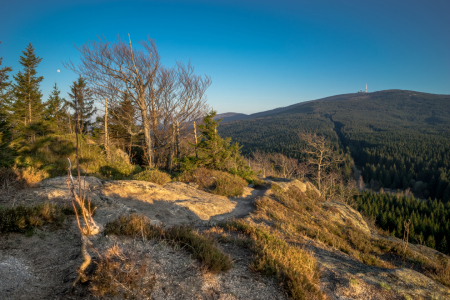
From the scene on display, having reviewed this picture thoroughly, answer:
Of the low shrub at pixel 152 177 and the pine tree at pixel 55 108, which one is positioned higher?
the pine tree at pixel 55 108

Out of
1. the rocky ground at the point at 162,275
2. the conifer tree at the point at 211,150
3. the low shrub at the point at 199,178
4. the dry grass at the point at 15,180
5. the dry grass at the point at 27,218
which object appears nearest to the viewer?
the rocky ground at the point at 162,275

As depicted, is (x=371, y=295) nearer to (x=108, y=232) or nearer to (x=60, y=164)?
(x=108, y=232)

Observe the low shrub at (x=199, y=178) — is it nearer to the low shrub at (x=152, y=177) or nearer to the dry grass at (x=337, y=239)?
the low shrub at (x=152, y=177)

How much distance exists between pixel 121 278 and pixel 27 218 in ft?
8.84

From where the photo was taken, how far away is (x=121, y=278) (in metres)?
2.64

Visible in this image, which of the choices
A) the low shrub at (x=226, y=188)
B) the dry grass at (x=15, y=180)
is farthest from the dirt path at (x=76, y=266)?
the low shrub at (x=226, y=188)

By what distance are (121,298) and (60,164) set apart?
1054 centimetres

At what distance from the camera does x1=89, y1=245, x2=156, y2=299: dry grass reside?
2.52 meters

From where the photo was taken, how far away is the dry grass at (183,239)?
3.40 metres

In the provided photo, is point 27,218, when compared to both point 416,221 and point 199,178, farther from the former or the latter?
point 416,221

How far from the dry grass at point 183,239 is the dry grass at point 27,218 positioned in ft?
4.02

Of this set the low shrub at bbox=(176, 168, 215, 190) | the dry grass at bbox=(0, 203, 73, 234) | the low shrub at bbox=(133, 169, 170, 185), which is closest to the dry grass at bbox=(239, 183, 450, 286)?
the low shrub at bbox=(176, 168, 215, 190)

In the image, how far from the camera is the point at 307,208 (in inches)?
479

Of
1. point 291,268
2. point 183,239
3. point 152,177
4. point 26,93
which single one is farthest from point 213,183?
point 26,93
